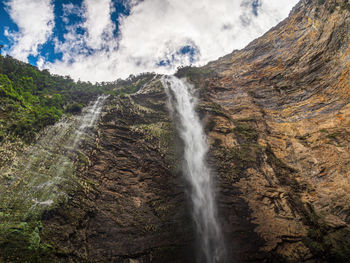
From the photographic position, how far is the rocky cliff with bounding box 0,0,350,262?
899 cm

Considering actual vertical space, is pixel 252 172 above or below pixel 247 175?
above

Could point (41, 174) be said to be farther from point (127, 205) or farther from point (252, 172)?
point (252, 172)

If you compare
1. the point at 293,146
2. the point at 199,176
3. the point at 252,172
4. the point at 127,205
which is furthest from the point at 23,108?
the point at 293,146

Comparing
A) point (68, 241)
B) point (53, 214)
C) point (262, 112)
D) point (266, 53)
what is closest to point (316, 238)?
point (262, 112)

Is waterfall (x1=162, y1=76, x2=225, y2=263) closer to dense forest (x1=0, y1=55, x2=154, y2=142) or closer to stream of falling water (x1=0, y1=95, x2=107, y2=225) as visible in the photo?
stream of falling water (x1=0, y1=95, x2=107, y2=225)

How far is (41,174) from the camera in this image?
9.44 m

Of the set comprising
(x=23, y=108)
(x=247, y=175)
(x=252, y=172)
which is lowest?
(x=247, y=175)

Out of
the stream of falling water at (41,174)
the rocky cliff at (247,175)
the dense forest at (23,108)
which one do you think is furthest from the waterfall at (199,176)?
the dense forest at (23,108)

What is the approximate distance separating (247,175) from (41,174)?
38.9 ft

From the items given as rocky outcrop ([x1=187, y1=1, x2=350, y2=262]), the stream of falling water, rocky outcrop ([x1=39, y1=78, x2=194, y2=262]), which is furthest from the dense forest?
rocky outcrop ([x1=187, y1=1, x2=350, y2=262])

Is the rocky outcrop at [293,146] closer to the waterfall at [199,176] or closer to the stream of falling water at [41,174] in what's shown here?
the waterfall at [199,176]

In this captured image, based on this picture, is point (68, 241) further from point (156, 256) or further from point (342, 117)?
point (342, 117)

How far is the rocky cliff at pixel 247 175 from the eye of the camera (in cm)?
899

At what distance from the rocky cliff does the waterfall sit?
52 cm
